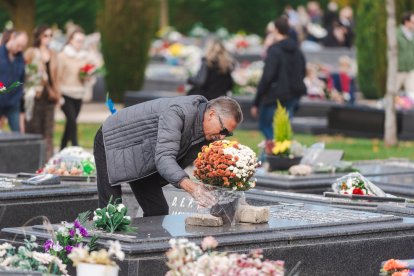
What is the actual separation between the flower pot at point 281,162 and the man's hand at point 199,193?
423cm

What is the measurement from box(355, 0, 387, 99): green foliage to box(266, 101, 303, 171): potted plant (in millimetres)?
12378

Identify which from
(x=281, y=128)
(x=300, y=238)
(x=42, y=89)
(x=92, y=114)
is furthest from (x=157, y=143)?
(x=92, y=114)

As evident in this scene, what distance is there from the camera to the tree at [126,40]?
87.5 feet

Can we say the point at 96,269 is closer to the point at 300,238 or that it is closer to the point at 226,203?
the point at 226,203

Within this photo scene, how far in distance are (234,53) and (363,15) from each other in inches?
325

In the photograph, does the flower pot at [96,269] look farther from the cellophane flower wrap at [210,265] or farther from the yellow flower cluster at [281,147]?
the yellow flower cluster at [281,147]

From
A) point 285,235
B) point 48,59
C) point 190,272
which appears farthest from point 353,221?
point 48,59

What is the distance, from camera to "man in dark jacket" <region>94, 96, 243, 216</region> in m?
8.19

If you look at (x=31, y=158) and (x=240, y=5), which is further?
(x=240, y=5)

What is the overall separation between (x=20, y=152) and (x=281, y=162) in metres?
3.17

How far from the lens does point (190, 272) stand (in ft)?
20.9

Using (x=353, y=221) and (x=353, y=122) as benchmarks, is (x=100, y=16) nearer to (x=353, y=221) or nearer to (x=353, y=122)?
(x=353, y=122)

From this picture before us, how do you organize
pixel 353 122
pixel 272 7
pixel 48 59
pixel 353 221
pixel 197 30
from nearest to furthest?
pixel 353 221 < pixel 48 59 < pixel 353 122 < pixel 197 30 < pixel 272 7

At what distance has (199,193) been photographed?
8141mm
